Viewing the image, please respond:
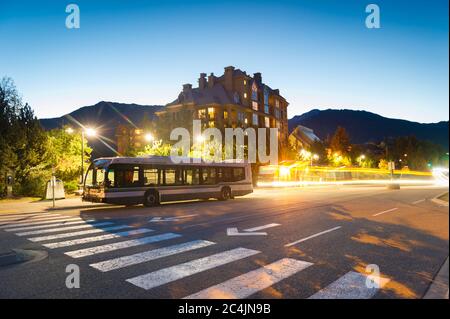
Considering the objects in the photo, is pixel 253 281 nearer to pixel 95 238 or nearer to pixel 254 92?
pixel 95 238

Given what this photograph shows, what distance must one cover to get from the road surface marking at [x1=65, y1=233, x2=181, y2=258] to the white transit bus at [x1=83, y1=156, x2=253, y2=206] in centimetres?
807

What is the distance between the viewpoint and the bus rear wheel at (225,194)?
2145cm

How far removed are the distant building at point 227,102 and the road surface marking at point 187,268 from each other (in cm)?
5184

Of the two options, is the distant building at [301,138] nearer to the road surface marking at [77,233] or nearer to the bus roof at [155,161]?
the bus roof at [155,161]

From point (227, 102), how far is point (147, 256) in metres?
58.6

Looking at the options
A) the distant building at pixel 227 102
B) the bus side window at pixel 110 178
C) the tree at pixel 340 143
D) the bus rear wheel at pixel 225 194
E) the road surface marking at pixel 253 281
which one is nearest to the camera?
the road surface marking at pixel 253 281

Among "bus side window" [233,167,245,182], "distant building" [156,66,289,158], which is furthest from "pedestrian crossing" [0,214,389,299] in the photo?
"distant building" [156,66,289,158]

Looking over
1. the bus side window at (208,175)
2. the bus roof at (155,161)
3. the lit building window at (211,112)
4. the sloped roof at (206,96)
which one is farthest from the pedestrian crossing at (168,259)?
the sloped roof at (206,96)

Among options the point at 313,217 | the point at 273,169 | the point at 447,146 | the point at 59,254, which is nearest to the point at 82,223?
the point at 59,254

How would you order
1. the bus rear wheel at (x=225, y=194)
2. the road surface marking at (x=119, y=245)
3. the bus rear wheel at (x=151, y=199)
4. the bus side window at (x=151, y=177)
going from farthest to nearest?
1. the bus rear wheel at (x=225, y=194)
2. the bus side window at (x=151, y=177)
3. the bus rear wheel at (x=151, y=199)
4. the road surface marking at (x=119, y=245)

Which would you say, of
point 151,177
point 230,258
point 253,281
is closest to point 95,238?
point 230,258

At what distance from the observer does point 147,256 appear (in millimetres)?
6645
